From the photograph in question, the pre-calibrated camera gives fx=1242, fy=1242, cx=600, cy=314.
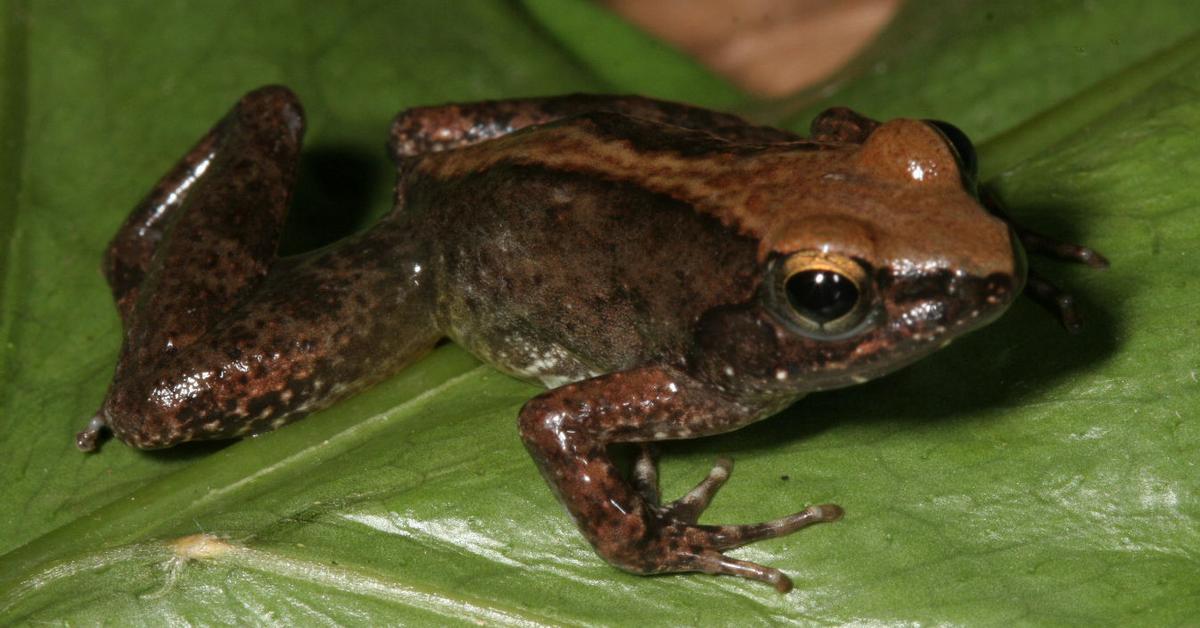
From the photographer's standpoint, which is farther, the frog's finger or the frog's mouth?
the frog's finger

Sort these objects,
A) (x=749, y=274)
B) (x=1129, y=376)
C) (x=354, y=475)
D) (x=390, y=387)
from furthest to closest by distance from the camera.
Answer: (x=390, y=387)
(x=354, y=475)
(x=1129, y=376)
(x=749, y=274)

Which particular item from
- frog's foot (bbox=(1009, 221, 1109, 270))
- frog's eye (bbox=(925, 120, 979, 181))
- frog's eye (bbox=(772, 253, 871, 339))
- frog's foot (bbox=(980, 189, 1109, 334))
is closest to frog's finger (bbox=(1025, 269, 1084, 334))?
frog's foot (bbox=(980, 189, 1109, 334))

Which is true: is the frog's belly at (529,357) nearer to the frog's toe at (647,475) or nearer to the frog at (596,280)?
the frog at (596,280)

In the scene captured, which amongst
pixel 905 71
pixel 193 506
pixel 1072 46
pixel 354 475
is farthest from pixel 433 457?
pixel 1072 46

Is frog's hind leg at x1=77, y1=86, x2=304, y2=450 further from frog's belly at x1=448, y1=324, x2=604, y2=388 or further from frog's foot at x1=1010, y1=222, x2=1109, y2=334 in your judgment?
frog's foot at x1=1010, y1=222, x2=1109, y2=334

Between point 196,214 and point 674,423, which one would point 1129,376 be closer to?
point 674,423

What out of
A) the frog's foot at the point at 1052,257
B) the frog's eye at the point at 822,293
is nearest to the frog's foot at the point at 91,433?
the frog's eye at the point at 822,293
